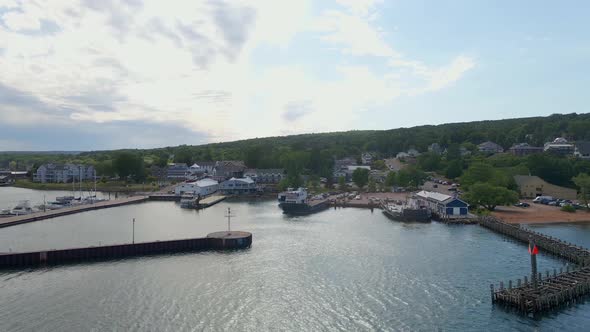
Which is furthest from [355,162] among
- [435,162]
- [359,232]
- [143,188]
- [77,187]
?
[359,232]

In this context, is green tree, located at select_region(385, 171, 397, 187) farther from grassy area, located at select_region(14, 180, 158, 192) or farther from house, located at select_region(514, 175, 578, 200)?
grassy area, located at select_region(14, 180, 158, 192)

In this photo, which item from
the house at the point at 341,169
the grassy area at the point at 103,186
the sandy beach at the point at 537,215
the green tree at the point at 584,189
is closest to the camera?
the sandy beach at the point at 537,215

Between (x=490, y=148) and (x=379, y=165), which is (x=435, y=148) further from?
(x=379, y=165)

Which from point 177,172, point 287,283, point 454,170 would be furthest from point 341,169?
point 287,283

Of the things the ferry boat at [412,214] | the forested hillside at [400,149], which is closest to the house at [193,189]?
the forested hillside at [400,149]

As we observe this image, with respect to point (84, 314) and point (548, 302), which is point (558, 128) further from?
point (84, 314)

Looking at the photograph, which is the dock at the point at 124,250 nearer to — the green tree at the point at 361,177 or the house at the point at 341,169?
the green tree at the point at 361,177

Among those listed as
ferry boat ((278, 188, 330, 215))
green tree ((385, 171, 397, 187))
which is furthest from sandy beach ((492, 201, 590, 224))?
green tree ((385, 171, 397, 187))
